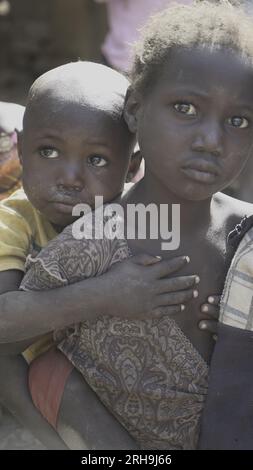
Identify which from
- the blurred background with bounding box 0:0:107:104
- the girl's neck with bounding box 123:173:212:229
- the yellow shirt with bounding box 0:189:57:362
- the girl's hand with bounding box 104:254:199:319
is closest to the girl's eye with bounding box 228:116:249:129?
the girl's neck with bounding box 123:173:212:229

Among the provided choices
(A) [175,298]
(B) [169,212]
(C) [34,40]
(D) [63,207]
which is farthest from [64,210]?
(C) [34,40]

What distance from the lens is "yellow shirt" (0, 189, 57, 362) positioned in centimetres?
244

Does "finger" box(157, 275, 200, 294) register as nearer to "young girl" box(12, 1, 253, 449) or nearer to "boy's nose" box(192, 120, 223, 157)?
"young girl" box(12, 1, 253, 449)

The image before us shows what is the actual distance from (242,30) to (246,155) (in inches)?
12.8

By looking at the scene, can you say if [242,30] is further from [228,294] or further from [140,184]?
[228,294]

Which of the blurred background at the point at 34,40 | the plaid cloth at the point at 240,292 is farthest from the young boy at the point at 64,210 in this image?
the blurred background at the point at 34,40

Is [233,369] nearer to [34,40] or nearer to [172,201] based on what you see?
[172,201]

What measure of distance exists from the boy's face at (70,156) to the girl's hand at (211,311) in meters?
0.44

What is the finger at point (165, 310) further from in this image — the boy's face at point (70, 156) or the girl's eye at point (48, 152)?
the girl's eye at point (48, 152)

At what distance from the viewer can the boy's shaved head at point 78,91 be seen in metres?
2.45

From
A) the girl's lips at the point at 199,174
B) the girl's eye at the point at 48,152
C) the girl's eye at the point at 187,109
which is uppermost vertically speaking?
the girl's eye at the point at 187,109

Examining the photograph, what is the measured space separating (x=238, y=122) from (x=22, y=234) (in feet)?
2.40

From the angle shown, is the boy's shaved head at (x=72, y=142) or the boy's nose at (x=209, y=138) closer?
the boy's nose at (x=209, y=138)
